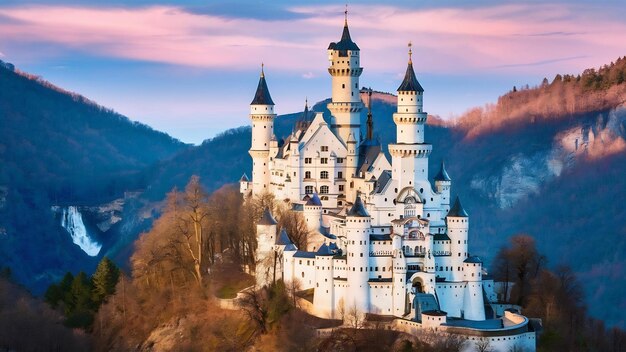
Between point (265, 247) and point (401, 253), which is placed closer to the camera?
point (401, 253)

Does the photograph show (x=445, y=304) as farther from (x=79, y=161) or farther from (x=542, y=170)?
(x=79, y=161)

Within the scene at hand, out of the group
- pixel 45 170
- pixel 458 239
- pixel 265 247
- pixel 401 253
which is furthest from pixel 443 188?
pixel 45 170

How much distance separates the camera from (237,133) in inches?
6314

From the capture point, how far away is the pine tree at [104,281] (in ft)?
282

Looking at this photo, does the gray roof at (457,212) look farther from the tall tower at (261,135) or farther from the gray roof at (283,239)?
the tall tower at (261,135)

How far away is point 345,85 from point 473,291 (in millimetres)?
18357

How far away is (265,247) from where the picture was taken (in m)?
77.6

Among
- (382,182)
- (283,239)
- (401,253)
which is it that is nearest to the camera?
(401,253)

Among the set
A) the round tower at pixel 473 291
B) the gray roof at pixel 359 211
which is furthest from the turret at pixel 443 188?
the gray roof at pixel 359 211

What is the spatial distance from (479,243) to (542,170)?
416 inches

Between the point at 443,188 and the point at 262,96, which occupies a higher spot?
the point at 262,96

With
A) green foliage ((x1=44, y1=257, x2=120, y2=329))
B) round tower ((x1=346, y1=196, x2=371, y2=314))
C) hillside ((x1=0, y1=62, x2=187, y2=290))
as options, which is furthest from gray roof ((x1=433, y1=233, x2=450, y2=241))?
hillside ((x1=0, y1=62, x2=187, y2=290))

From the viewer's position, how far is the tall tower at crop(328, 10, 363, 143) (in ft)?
277

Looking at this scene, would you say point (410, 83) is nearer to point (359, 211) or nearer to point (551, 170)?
point (359, 211)
